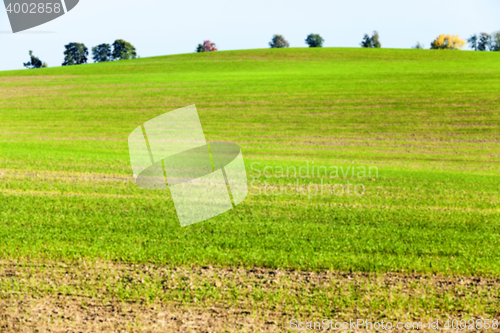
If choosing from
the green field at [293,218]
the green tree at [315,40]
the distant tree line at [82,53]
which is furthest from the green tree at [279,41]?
the green field at [293,218]

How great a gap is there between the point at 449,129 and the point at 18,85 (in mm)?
42077

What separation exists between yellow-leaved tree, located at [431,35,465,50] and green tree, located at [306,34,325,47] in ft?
121

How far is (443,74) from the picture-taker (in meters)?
44.7

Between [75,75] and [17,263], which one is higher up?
[75,75]

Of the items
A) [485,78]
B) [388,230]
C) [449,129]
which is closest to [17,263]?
[388,230]

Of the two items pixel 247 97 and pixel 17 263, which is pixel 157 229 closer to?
pixel 17 263

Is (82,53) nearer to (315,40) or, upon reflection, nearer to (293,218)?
(315,40)
